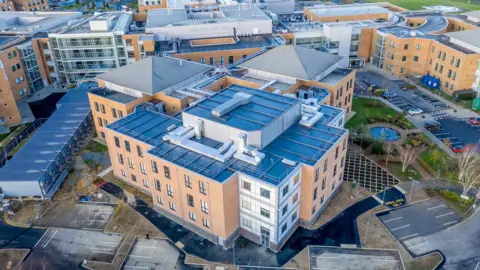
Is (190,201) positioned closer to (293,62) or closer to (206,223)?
(206,223)

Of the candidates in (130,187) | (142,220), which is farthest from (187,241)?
(130,187)

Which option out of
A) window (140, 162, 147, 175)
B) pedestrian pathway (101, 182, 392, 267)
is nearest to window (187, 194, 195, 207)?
pedestrian pathway (101, 182, 392, 267)

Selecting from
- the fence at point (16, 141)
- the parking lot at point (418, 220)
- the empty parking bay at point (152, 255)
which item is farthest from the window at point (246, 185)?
the fence at point (16, 141)

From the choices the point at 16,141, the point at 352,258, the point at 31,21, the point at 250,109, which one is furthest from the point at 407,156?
the point at 31,21

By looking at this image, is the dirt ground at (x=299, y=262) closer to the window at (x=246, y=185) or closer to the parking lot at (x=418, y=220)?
the window at (x=246, y=185)

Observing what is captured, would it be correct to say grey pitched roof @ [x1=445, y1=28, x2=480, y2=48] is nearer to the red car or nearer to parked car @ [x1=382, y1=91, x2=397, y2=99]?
parked car @ [x1=382, y1=91, x2=397, y2=99]

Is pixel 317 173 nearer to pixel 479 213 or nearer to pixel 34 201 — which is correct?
pixel 479 213
